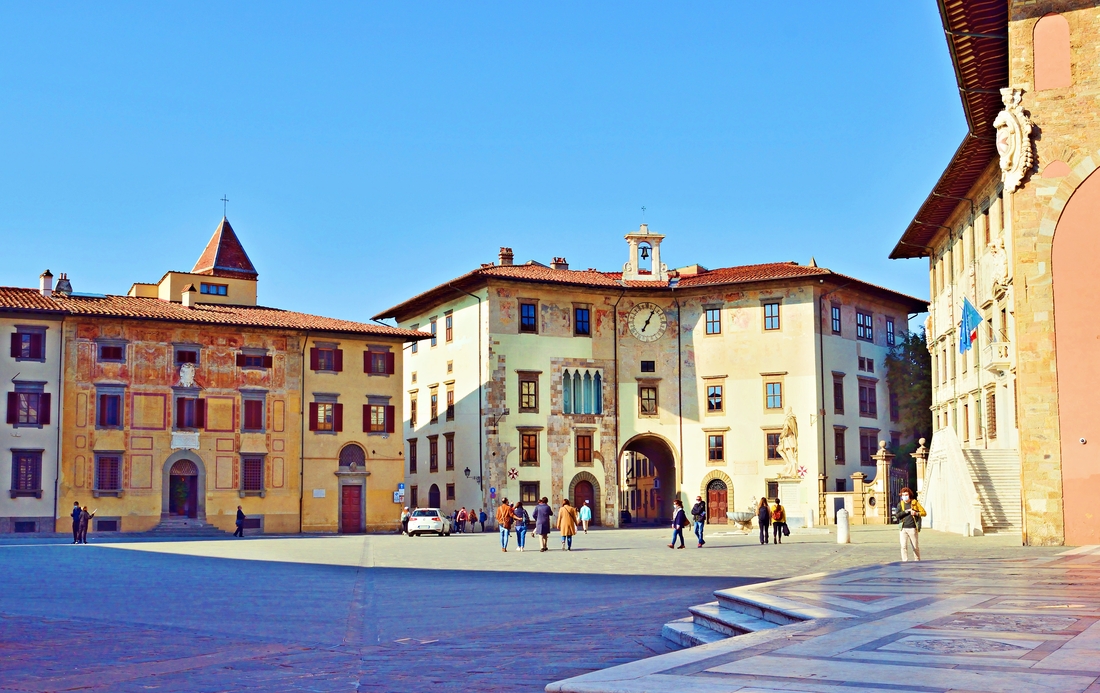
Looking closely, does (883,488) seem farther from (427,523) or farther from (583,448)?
(427,523)

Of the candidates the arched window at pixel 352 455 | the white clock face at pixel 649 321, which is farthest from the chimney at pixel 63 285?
the white clock face at pixel 649 321

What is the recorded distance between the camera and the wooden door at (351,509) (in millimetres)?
51094

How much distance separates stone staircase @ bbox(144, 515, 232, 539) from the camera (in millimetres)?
46594

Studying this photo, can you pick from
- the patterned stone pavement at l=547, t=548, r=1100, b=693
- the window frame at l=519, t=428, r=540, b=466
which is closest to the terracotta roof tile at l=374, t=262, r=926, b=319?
the window frame at l=519, t=428, r=540, b=466

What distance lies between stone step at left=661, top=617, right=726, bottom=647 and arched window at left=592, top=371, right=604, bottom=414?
43.5m

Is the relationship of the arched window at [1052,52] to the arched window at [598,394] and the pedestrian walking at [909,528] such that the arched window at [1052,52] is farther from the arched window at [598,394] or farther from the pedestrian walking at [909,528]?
the arched window at [598,394]

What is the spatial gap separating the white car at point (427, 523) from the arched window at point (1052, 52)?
90.8 ft

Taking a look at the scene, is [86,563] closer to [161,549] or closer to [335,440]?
[161,549]

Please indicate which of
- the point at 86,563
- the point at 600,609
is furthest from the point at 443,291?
the point at 600,609

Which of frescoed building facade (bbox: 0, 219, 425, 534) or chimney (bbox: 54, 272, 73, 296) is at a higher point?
chimney (bbox: 54, 272, 73, 296)

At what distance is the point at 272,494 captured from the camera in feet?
162

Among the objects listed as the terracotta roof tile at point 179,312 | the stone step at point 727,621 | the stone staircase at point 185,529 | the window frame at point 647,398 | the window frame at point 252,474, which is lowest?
the stone staircase at point 185,529

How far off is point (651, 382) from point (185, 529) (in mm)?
22165

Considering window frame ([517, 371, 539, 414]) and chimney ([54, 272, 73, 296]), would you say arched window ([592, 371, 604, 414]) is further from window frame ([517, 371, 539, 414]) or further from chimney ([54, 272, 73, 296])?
chimney ([54, 272, 73, 296])
